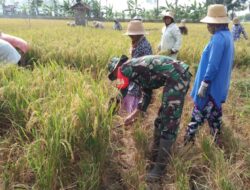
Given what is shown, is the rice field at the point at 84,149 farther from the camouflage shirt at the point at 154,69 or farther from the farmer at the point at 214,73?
the camouflage shirt at the point at 154,69

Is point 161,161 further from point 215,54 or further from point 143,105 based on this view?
point 215,54

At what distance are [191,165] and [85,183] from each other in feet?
2.95

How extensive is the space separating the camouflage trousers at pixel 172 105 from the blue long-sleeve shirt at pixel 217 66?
11.5 inches

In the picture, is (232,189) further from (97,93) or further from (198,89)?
(97,93)

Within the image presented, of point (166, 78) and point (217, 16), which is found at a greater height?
point (217, 16)

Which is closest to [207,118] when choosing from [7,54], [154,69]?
[154,69]

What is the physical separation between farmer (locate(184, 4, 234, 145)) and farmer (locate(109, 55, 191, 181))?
30 centimetres

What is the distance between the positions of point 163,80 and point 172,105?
22 cm

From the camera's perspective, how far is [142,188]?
2.45 m

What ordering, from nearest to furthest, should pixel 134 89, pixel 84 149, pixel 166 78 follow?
pixel 84 149 < pixel 166 78 < pixel 134 89

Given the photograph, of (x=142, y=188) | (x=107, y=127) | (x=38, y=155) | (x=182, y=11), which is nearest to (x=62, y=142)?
(x=38, y=155)

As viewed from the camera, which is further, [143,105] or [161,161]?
[143,105]

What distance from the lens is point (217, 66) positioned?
2.96 meters

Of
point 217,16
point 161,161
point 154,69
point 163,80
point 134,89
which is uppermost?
point 217,16
